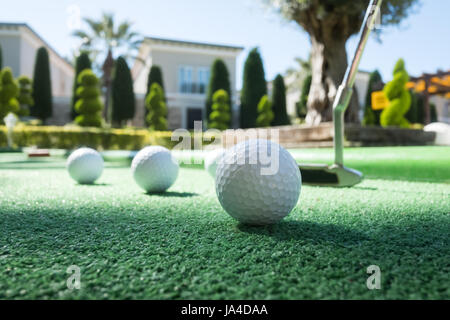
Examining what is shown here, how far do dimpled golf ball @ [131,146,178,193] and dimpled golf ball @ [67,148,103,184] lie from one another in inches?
43.1

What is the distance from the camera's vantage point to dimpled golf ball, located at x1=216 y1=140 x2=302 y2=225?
204 cm

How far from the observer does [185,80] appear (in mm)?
29188

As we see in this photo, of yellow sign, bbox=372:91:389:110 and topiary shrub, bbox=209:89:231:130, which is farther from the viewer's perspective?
topiary shrub, bbox=209:89:231:130

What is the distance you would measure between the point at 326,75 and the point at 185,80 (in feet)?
67.6

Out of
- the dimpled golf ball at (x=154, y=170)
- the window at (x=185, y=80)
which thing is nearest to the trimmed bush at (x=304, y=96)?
the window at (x=185, y=80)

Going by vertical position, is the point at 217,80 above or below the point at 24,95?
above

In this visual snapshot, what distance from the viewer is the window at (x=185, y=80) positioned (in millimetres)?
28953

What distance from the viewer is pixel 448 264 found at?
53.1 inches

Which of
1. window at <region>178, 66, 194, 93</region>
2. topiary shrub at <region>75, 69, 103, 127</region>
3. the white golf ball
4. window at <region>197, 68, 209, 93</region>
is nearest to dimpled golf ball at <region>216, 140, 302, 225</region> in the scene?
the white golf ball

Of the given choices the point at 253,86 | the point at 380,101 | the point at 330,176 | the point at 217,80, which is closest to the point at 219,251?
the point at 330,176

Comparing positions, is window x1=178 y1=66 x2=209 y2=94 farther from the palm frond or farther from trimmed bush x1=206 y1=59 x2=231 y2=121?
the palm frond

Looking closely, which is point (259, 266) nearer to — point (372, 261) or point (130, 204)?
point (372, 261)

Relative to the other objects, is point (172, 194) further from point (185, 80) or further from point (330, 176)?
point (185, 80)
